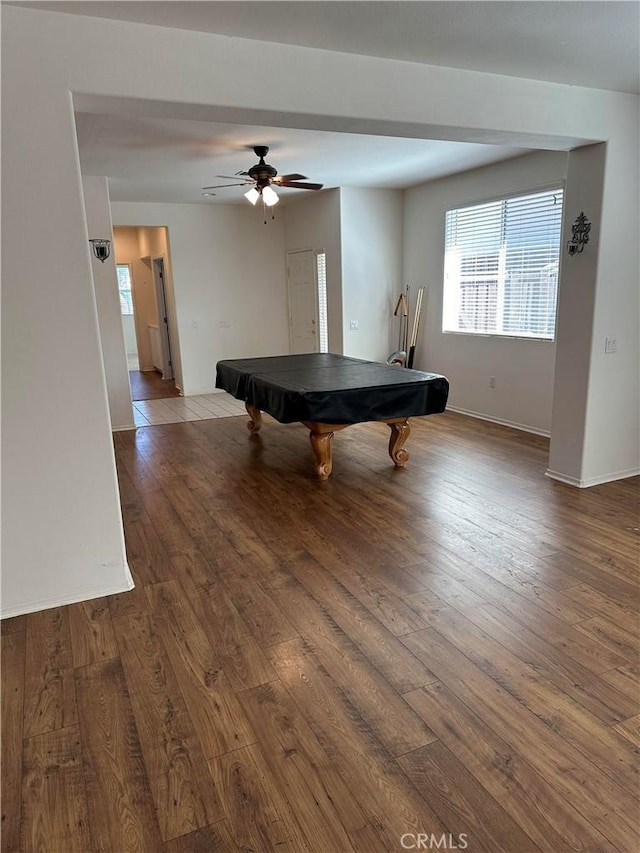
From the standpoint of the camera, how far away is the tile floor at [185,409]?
6.63 m

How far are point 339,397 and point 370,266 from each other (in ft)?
12.1

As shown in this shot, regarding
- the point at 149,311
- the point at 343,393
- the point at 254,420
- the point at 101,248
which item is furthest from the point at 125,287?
the point at 343,393

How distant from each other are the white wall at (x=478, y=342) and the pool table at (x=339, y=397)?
1.58 m

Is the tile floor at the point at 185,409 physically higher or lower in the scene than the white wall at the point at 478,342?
lower

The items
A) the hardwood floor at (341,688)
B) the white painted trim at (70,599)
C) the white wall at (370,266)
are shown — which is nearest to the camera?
the hardwood floor at (341,688)

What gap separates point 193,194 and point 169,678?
6122 mm

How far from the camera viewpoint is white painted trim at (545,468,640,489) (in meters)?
3.98

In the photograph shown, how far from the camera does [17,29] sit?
7.13 ft

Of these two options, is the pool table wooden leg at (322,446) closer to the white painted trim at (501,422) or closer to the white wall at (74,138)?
the white wall at (74,138)

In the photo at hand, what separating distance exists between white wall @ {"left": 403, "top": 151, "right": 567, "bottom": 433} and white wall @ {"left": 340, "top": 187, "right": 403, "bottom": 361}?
18cm

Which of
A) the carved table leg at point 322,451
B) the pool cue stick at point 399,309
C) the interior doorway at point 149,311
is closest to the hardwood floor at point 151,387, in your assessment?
the interior doorway at point 149,311

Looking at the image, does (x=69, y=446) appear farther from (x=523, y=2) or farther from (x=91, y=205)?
(x=91, y=205)

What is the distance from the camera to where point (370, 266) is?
7.04m

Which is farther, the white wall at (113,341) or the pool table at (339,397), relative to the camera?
the white wall at (113,341)
